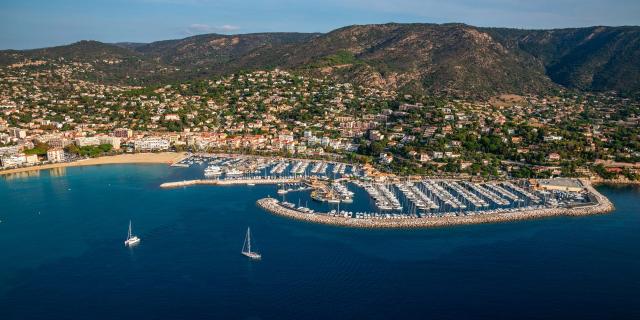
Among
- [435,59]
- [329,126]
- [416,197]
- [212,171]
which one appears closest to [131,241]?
[212,171]

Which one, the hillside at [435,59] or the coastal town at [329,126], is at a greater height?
the hillside at [435,59]

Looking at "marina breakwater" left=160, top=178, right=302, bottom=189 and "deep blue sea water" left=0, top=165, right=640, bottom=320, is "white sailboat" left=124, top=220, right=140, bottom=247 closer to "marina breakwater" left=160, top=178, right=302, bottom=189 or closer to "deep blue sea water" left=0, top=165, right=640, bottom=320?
"deep blue sea water" left=0, top=165, right=640, bottom=320

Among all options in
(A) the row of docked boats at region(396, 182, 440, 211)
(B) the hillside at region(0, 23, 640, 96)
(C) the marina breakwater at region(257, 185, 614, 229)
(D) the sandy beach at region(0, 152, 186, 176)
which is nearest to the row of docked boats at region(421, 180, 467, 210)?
(A) the row of docked boats at region(396, 182, 440, 211)

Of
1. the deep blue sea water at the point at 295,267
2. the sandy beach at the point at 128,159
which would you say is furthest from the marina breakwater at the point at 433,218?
the sandy beach at the point at 128,159

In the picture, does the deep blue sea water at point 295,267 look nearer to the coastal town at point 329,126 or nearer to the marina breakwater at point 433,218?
the marina breakwater at point 433,218

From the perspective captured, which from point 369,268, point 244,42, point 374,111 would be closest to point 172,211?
point 369,268

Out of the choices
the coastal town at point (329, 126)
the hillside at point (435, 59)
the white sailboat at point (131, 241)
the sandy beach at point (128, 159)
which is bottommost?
the white sailboat at point (131, 241)

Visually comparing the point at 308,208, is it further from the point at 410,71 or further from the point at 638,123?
the point at 410,71
